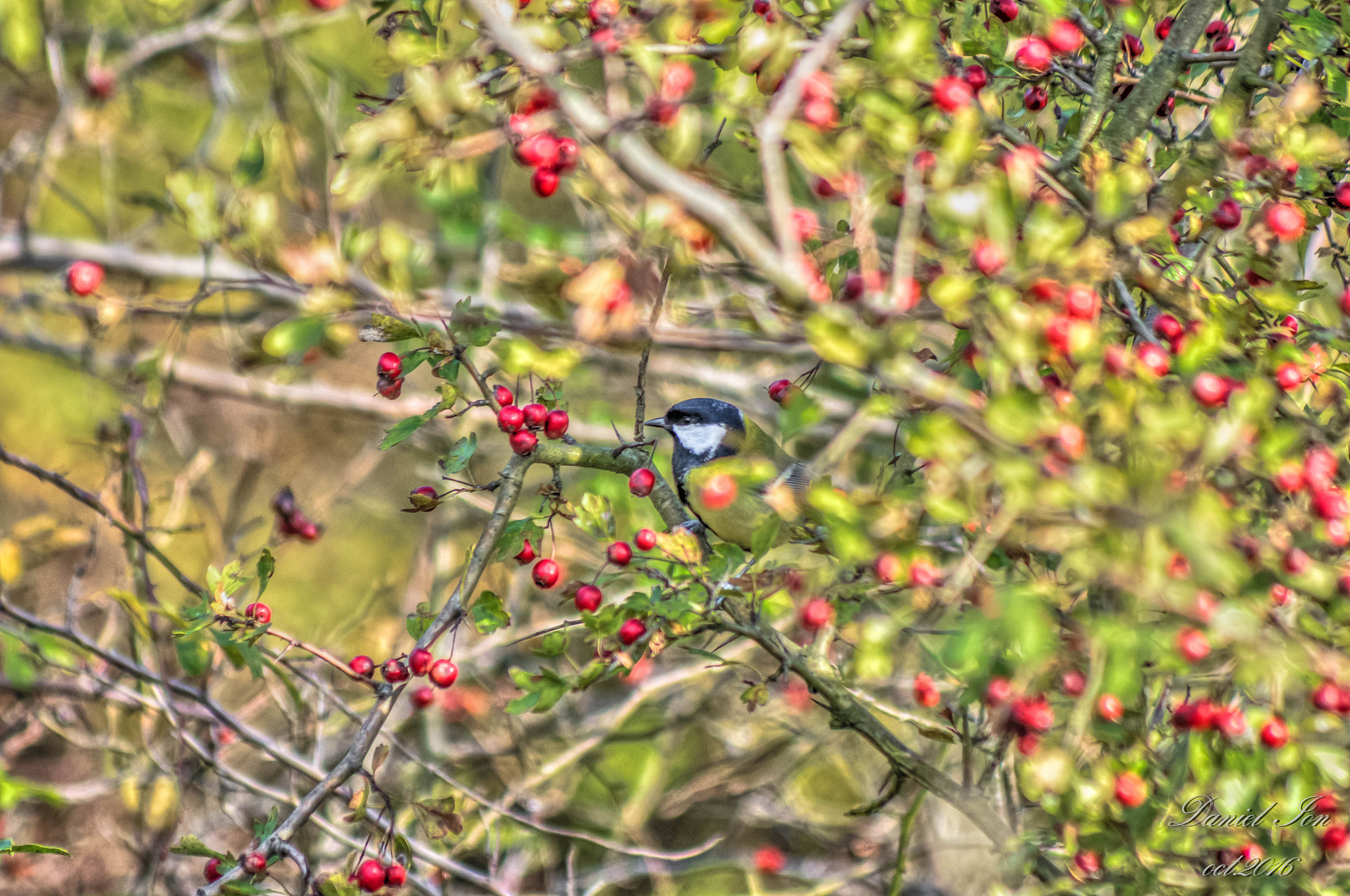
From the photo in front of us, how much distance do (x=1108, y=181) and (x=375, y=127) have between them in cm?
119

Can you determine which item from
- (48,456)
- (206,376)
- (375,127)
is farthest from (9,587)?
(375,127)

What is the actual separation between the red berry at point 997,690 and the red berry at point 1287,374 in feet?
2.67

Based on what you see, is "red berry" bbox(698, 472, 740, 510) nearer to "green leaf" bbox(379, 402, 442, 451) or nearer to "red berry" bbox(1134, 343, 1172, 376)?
"green leaf" bbox(379, 402, 442, 451)

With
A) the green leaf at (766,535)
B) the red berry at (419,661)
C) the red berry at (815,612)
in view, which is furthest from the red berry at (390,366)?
the red berry at (815,612)

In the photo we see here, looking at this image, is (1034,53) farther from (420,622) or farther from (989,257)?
(420,622)

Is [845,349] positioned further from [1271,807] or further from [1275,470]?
[1271,807]

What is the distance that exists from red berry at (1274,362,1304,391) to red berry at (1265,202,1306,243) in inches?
11.7

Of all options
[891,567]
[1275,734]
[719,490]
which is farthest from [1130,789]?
[719,490]

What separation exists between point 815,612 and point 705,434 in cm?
218

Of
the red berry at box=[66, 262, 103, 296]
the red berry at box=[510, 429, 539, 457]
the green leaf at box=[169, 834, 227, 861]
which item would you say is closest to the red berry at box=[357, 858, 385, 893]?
the green leaf at box=[169, 834, 227, 861]

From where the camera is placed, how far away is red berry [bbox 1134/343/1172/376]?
5.78 ft

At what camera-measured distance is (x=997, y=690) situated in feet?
7.37

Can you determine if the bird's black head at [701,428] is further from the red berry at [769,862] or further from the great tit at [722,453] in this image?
the red berry at [769,862]

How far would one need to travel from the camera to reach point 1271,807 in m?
2.22
